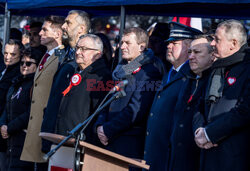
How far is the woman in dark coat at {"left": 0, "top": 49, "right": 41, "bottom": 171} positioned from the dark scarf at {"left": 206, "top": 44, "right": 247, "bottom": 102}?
10.6ft

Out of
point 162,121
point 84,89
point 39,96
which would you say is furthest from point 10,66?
point 162,121

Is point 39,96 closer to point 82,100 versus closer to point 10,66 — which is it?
point 82,100

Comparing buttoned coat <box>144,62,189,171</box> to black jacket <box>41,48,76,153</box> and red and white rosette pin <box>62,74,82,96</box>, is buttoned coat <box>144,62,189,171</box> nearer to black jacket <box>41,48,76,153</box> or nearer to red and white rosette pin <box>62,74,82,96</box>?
red and white rosette pin <box>62,74,82,96</box>

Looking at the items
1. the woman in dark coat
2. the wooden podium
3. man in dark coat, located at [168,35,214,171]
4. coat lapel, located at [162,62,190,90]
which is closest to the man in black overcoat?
the woman in dark coat

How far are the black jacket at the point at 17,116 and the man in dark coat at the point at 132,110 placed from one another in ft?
5.75

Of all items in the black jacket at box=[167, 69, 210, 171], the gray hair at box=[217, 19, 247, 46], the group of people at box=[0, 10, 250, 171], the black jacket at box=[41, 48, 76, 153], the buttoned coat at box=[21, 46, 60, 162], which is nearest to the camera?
the group of people at box=[0, 10, 250, 171]

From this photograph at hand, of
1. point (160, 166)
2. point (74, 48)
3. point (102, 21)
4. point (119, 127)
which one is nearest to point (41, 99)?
point (74, 48)

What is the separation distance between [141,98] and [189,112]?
2.69 feet

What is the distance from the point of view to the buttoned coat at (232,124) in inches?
169

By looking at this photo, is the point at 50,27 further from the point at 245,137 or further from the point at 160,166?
the point at 245,137

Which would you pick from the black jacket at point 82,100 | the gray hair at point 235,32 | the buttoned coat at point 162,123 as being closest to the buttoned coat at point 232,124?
the gray hair at point 235,32

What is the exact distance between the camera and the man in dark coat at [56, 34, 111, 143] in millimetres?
5801

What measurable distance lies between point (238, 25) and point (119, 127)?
1.69m

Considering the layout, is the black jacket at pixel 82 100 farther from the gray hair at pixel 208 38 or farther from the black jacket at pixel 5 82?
the black jacket at pixel 5 82
